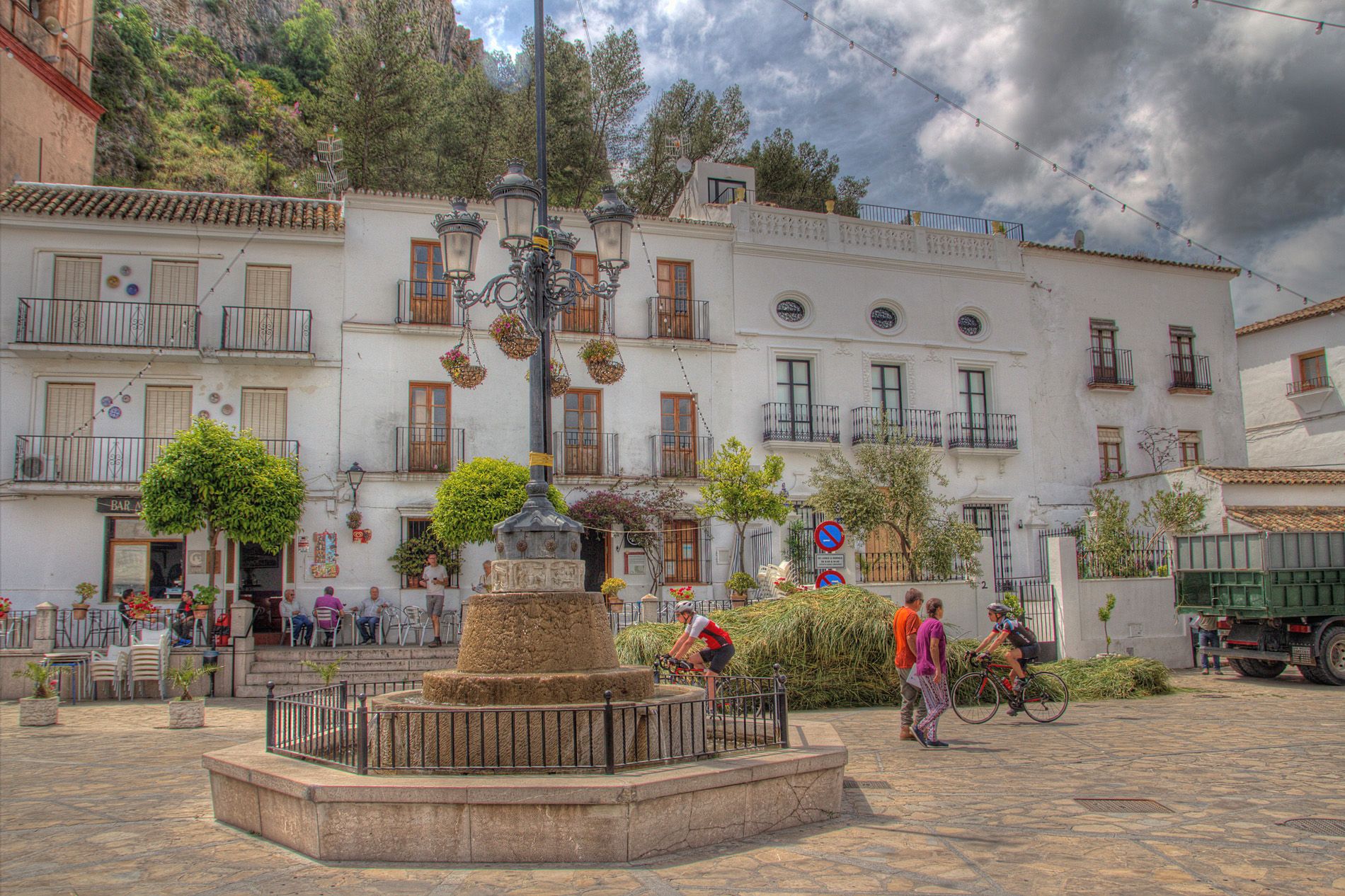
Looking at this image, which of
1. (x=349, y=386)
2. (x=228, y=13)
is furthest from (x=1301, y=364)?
(x=228, y=13)

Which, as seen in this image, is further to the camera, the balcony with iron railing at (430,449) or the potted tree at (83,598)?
the balcony with iron railing at (430,449)

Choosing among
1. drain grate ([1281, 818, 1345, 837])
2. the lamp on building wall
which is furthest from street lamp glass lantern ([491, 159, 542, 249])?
the lamp on building wall

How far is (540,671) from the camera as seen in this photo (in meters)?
6.88

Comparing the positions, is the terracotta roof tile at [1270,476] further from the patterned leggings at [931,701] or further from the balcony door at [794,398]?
the patterned leggings at [931,701]

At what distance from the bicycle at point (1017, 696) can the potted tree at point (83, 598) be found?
15.0m

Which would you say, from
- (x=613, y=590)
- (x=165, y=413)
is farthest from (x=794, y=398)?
(x=165, y=413)

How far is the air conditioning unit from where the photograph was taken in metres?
18.9

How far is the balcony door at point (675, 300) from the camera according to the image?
22.3 meters

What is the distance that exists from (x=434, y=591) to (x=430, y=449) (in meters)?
3.40

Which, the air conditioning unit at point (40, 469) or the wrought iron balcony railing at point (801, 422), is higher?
the wrought iron balcony railing at point (801, 422)

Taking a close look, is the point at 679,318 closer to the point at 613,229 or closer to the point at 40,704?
the point at 613,229

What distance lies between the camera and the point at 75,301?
64.3 feet

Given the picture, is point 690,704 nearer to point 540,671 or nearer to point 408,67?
point 540,671

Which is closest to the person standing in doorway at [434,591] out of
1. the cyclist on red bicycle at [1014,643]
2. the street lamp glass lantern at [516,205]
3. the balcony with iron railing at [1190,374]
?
the cyclist on red bicycle at [1014,643]
